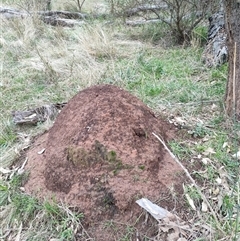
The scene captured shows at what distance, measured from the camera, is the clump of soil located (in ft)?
5.90

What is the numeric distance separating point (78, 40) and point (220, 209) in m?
3.60

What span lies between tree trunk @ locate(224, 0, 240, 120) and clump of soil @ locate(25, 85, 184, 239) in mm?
608

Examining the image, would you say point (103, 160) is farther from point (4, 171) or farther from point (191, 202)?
point (4, 171)

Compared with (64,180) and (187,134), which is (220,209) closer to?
(187,134)

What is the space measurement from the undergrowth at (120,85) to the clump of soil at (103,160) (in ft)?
0.31

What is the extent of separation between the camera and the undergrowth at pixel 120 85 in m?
1.81

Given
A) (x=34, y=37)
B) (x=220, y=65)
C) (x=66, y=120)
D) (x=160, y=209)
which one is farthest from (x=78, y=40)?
(x=160, y=209)

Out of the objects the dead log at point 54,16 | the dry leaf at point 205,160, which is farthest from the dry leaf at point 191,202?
the dead log at point 54,16

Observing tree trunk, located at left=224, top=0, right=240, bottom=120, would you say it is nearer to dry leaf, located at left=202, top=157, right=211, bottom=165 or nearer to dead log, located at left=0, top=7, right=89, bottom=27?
dry leaf, located at left=202, top=157, right=211, bottom=165

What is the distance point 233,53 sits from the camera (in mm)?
2389

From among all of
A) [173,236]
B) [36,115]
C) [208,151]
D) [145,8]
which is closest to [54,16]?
[145,8]

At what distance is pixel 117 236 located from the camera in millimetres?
1681

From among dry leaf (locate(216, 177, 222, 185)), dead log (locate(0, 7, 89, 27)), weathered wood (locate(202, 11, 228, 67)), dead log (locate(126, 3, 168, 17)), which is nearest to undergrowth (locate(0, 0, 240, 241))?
dry leaf (locate(216, 177, 222, 185))

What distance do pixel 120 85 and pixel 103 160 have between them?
1.67 meters
